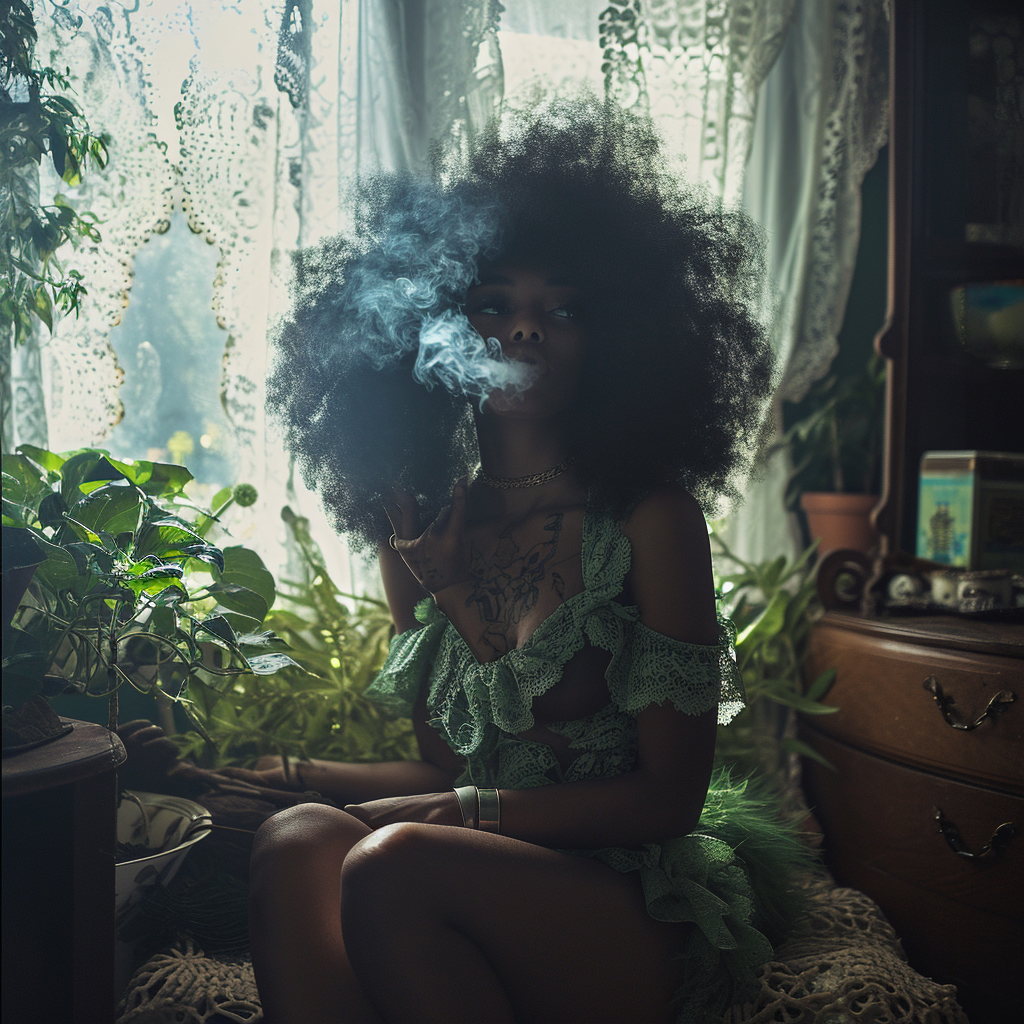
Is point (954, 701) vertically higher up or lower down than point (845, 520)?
lower down

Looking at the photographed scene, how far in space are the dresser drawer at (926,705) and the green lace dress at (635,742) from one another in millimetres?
325

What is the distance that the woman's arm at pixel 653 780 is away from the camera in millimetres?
942

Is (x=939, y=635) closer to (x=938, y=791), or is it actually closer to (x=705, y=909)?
(x=938, y=791)

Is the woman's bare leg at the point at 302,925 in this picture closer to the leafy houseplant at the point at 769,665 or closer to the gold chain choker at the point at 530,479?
the gold chain choker at the point at 530,479

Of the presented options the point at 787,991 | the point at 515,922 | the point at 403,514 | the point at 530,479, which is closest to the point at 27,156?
the point at 403,514

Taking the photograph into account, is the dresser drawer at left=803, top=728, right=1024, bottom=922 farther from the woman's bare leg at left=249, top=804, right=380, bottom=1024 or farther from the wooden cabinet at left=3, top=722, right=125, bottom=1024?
the wooden cabinet at left=3, top=722, right=125, bottom=1024

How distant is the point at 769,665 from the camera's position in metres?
1.72

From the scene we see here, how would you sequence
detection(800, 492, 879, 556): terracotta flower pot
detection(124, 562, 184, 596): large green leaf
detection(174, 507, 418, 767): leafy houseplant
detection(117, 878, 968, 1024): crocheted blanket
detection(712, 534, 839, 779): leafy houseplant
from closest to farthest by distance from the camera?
detection(124, 562, 184, 596): large green leaf < detection(117, 878, 968, 1024): crocheted blanket < detection(174, 507, 418, 767): leafy houseplant < detection(712, 534, 839, 779): leafy houseplant < detection(800, 492, 879, 556): terracotta flower pot

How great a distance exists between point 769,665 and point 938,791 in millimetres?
456

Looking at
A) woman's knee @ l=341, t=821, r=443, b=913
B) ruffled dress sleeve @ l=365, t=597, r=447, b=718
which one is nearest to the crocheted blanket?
woman's knee @ l=341, t=821, r=443, b=913

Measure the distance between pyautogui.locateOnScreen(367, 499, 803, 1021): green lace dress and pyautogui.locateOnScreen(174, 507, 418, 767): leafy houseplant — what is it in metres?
0.40

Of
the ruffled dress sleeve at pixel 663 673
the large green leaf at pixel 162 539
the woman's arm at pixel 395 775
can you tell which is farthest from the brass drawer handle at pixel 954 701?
the large green leaf at pixel 162 539

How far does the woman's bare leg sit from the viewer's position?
849mm

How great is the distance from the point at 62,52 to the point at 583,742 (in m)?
1.45
